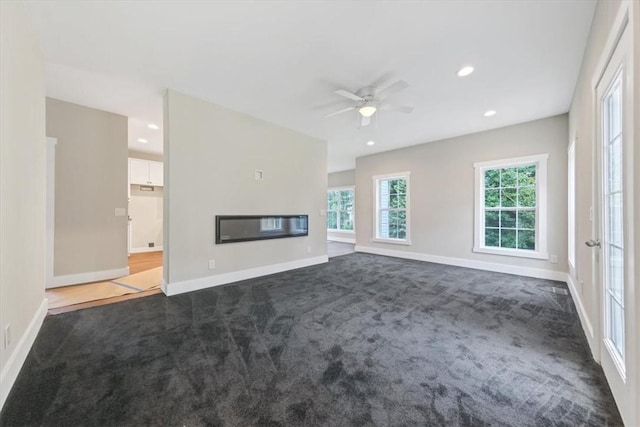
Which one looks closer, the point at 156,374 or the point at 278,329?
the point at 156,374

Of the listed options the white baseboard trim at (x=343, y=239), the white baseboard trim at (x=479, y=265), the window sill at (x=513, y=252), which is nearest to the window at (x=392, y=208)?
the white baseboard trim at (x=479, y=265)

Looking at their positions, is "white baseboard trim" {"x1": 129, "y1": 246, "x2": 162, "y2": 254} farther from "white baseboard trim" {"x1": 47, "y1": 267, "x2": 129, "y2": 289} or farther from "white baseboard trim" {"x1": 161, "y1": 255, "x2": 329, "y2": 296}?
"white baseboard trim" {"x1": 161, "y1": 255, "x2": 329, "y2": 296}

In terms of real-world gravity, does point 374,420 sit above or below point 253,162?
below

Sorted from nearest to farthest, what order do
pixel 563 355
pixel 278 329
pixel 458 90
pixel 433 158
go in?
pixel 563 355, pixel 278 329, pixel 458 90, pixel 433 158

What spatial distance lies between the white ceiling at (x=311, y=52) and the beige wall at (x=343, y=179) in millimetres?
5116

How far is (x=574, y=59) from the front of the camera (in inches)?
99.2

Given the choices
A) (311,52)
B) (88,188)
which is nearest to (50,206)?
(88,188)

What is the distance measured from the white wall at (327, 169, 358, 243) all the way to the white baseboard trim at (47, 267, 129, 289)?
6.57 metres

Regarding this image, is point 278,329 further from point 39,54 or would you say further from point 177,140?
point 39,54

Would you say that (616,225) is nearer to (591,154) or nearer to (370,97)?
(591,154)

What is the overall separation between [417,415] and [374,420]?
24 cm

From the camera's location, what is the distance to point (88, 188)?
3771 millimetres

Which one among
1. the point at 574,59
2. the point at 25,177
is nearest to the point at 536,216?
the point at 574,59

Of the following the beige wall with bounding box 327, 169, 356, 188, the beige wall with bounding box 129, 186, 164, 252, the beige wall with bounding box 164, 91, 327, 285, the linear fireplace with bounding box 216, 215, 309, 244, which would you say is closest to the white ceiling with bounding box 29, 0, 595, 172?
the beige wall with bounding box 164, 91, 327, 285
